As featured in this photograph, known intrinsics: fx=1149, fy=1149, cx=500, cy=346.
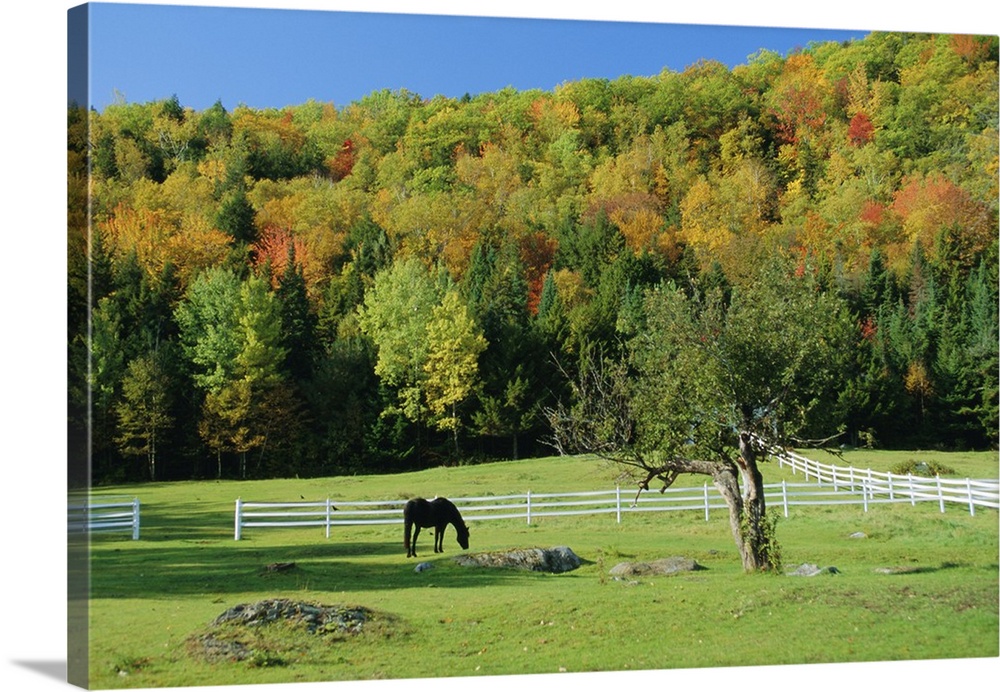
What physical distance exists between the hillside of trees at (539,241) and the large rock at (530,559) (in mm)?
1153

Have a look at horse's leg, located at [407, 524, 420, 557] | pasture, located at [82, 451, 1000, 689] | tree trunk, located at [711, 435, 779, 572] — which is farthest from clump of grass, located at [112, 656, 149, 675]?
tree trunk, located at [711, 435, 779, 572]

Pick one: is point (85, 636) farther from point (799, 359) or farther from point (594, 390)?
point (799, 359)

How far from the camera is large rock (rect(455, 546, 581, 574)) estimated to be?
12.8 meters

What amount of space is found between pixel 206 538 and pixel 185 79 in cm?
480

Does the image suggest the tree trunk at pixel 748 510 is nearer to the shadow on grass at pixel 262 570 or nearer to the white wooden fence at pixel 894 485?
the white wooden fence at pixel 894 485

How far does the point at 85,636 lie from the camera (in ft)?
33.3

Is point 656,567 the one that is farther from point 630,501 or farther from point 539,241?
point 539,241

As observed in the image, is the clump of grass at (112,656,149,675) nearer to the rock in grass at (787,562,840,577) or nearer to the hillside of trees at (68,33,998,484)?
the hillside of trees at (68,33,998,484)

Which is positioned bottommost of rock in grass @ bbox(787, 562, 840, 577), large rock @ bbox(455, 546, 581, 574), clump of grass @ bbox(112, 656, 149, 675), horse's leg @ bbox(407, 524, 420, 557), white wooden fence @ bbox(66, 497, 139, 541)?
clump of grass @ bbox(112, 656, 149, 675)

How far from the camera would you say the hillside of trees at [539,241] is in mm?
12703

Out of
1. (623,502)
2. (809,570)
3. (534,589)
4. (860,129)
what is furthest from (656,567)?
(860,129)

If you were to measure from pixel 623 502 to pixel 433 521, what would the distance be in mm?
2472

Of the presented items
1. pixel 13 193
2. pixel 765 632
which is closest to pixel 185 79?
pixel 13 193

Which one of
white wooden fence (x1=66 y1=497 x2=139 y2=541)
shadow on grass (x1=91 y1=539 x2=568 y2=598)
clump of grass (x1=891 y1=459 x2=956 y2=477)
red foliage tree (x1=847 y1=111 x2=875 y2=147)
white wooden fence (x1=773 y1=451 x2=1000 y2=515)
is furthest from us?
red foliage tree (x1=847 y1=111 x2=875 y2=147)
